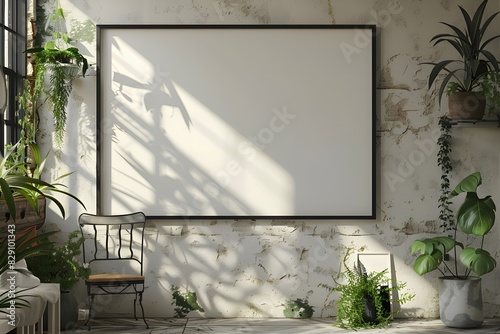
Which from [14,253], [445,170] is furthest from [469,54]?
[14,253]

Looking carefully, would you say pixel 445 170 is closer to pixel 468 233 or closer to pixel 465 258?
pixel 468 233

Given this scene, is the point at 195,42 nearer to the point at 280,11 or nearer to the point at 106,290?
the point at 280,11

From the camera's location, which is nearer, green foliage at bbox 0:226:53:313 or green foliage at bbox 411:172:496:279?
green foliage at bbox 0:226:53:313

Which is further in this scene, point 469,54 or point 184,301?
point 184,301

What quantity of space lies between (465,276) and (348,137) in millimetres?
1526

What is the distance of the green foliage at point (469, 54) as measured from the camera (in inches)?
245

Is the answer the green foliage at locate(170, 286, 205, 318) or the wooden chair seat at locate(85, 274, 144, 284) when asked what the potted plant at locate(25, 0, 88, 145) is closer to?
the wooden chair seat at locate(85, 274, 144, 284)

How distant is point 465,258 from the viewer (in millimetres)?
6035

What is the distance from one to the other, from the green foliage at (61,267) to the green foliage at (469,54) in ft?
10.6

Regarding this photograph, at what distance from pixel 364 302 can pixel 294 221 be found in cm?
94
